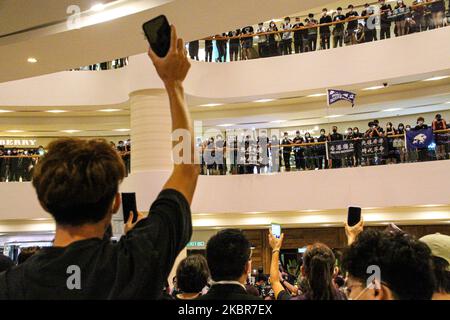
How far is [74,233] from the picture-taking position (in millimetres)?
1406

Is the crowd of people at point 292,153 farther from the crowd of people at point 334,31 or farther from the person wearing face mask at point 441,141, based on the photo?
the crowd of people at point 334,31

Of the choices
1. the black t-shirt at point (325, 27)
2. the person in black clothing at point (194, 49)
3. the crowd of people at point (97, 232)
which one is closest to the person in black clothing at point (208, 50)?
the person in black clothing at point (194, 49)

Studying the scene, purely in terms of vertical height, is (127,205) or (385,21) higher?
(385,21)

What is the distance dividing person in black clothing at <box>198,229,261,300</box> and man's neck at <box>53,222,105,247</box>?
3.78 feet

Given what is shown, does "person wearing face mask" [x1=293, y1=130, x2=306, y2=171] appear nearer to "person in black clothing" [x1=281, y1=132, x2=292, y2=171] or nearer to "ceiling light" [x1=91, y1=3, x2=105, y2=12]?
"person in black clothing" [x1=281, y1=132, x2=292, y2=171]

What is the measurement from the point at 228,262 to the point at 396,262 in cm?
99

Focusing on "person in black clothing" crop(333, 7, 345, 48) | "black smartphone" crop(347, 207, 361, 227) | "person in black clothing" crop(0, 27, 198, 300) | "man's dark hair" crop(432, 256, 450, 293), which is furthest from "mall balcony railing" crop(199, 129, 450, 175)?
"person in black clothing" crop(0, 27, 198, 300)

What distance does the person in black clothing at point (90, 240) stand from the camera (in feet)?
4.40

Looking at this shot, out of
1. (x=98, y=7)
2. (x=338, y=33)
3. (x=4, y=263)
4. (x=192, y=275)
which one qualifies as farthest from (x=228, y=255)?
(x=338, y=33)

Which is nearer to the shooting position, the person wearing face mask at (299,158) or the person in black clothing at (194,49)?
the person wearing face mask at (299,158)

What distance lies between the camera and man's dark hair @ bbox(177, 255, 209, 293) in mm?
3369

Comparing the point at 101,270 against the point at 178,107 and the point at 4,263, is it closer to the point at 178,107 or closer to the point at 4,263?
the point at 178,107
